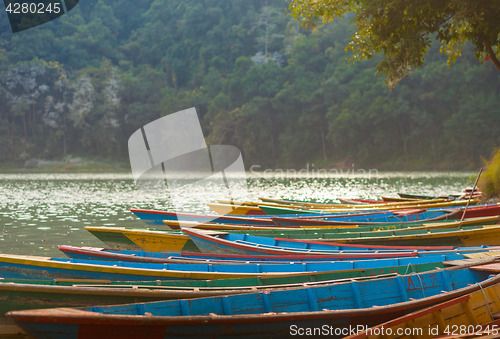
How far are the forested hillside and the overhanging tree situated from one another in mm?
52814

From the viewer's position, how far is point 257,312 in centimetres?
612

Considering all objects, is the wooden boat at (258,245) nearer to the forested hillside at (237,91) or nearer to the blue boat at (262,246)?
the blue boat at (262,246)

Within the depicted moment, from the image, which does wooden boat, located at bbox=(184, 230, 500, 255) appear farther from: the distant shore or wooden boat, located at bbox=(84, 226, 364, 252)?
the distant shore

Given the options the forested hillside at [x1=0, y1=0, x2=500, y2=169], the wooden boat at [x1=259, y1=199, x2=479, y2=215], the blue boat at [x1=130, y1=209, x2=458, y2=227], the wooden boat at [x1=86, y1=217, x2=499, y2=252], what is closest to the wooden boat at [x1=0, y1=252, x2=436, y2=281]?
the wooden boat at [x1=86, y1=217, x2=499, y2=252]

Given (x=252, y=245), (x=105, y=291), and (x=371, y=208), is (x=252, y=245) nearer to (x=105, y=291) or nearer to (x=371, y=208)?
(x=105, y=291)

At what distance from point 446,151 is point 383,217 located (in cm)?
5976

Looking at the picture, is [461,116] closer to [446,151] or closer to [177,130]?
[446,151]

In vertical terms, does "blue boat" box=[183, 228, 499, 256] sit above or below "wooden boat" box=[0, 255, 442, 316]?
below

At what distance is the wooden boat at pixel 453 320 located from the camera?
500cm

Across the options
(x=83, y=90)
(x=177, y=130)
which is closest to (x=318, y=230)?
(x=177, y=130)

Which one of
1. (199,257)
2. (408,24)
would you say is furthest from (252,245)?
(408,24)

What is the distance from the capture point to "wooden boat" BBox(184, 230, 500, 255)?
9.46 meters

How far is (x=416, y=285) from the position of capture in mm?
6730

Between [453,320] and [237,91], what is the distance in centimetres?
7955
